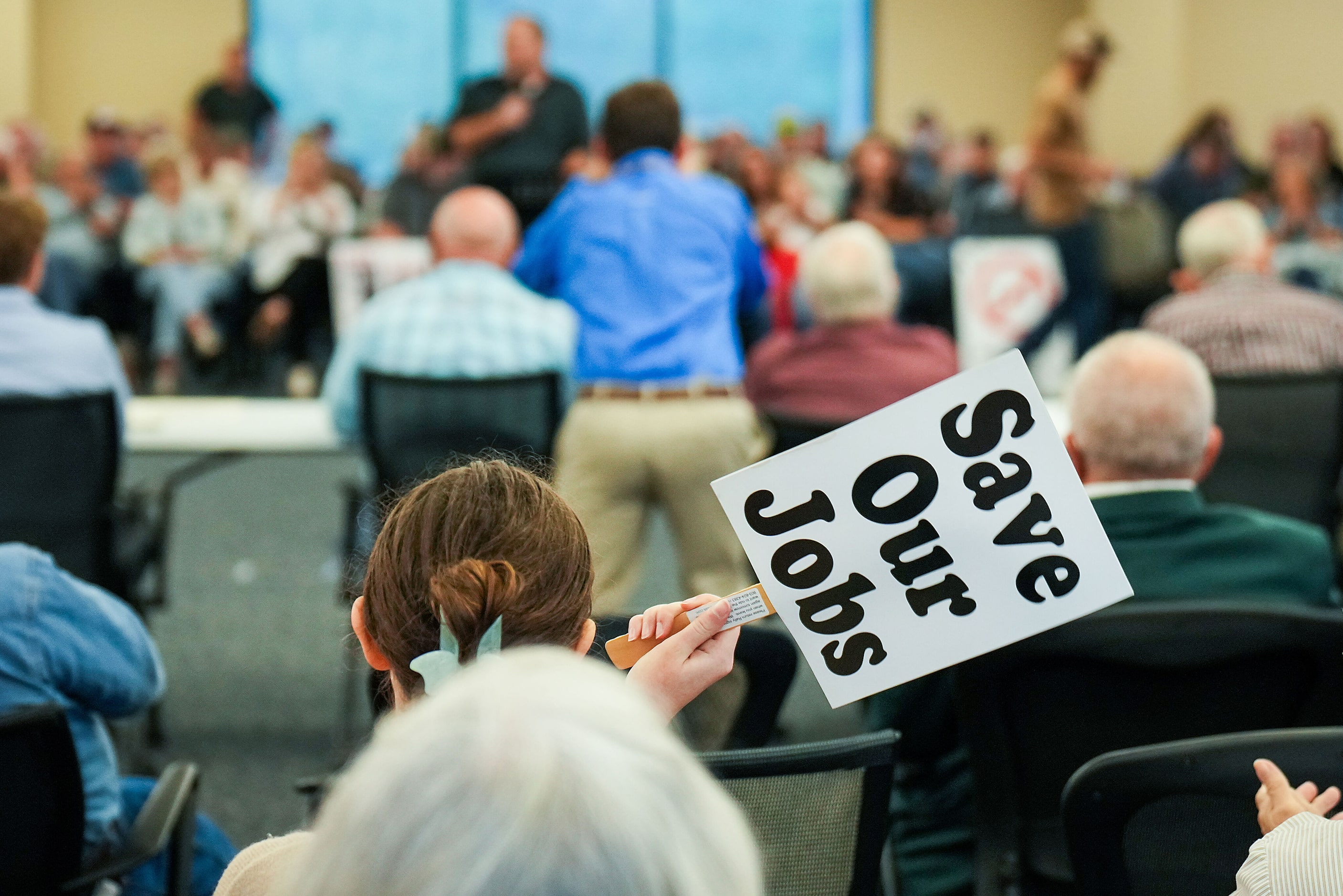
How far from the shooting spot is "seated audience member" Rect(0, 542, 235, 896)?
156cm

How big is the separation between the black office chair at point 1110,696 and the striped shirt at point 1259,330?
1798 mm

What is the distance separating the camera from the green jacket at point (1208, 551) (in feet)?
5.84

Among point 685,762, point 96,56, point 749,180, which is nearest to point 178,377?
point 749,180

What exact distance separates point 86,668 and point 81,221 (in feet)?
25.0

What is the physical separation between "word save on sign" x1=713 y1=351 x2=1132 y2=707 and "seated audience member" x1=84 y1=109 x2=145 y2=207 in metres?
9.51

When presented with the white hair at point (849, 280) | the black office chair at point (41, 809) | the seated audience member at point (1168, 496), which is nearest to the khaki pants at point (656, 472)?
the white hair at point (849, 280)

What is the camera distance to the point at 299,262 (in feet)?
26.8

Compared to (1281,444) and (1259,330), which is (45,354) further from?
(1259,330)

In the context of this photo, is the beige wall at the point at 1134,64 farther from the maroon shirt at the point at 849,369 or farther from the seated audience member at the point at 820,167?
the maroon shirt at the point at 849,369

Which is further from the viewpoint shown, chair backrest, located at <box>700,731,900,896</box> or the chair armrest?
the chair armrest

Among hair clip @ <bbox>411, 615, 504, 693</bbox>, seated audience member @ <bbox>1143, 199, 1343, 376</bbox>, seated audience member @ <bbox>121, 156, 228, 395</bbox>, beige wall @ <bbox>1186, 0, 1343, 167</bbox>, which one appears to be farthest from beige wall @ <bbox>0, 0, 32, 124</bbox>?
hair clip @ <bbox>411, 615, 504, 693</bbox>

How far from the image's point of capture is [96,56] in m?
11.9

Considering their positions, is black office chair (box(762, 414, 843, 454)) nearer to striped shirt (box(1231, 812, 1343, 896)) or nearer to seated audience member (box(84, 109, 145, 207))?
striped shirt (box(1231, 812, 1343, 896))

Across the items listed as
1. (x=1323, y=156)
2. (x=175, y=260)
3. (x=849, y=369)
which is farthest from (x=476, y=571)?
(x=1323, y=156)
